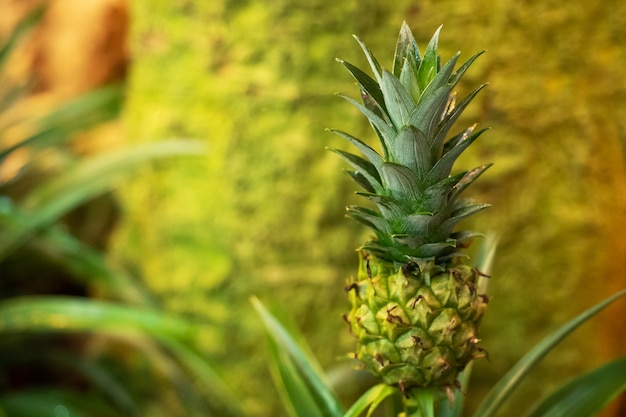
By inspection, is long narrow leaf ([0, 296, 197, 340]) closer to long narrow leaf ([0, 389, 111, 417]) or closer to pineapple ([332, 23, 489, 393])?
long narrow leaf ([0, 389, 111, 417])

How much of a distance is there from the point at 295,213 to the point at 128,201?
2.38ft

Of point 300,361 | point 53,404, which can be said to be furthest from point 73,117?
point 300,361

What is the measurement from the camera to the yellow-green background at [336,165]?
134 cm

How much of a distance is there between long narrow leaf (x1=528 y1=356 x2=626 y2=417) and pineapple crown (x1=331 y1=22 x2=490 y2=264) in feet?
1.04

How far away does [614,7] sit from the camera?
1260 mm

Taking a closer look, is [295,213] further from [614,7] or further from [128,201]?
[614,7]

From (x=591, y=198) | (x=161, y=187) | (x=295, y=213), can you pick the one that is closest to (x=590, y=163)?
(x=591, y=198)

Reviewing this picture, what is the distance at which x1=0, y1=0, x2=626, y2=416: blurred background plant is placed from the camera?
134 cm

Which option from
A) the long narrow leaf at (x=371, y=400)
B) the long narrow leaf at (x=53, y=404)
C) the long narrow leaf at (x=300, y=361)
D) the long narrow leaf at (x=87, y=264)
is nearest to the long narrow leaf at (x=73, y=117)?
the long narrow leaf at (x=87, y=264)

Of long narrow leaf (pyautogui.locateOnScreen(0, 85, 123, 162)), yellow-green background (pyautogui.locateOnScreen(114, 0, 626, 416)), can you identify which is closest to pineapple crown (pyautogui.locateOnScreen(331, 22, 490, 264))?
yellow-green background (pyautogui.locateOnScreen(114, 0, 626, 416))

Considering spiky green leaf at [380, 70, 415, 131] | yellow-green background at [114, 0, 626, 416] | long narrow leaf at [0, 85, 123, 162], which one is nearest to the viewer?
spiky green leaf at [380, 70, 415, 131]

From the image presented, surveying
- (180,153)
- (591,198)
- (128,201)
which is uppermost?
(128,201)

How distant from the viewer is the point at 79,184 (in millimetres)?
1699

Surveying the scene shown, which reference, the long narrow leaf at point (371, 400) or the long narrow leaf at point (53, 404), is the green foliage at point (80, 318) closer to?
the long narrow leaf at point (53, 404)
